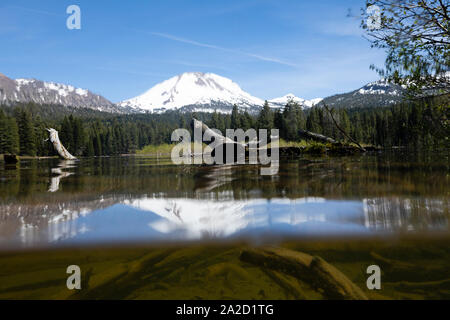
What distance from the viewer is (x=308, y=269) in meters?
3.29

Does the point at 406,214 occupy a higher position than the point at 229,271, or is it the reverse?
the point at 406,214

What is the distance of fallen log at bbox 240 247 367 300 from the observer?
2955 mm

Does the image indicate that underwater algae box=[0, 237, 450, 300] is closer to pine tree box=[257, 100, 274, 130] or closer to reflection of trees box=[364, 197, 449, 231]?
reflection of trees box=[364, 197, 449, 231]

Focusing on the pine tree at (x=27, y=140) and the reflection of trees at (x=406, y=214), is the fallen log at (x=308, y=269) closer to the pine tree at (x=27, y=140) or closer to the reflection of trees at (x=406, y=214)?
the reflection of trees at (x=406, y=214)

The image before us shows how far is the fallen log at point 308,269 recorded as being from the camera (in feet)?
9.70

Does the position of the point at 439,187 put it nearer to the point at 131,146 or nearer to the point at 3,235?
the point at 3,235

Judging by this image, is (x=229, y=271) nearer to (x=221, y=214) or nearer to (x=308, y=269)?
(x=308, y=269)

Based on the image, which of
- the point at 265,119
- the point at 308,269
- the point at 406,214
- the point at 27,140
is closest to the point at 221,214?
the point at 308,269

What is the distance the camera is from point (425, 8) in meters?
7.14

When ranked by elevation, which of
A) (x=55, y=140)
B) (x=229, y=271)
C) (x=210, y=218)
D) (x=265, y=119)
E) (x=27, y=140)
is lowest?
(x=229, y=271)

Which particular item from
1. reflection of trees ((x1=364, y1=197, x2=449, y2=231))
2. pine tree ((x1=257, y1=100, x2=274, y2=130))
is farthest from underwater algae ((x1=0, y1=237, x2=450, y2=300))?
pine tree ((x1=257, y1=100, x2=274, y2=130))

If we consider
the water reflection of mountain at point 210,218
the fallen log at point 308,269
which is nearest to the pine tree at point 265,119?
the water reflection of mountain at point 210,218

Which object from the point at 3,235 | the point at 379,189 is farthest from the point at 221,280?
the point at 379,189

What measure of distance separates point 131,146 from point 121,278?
15316 centimetres
